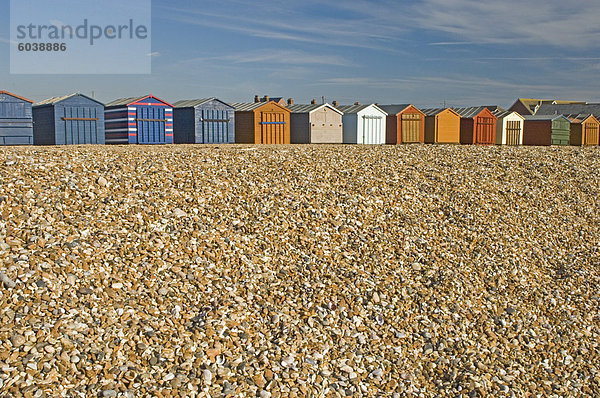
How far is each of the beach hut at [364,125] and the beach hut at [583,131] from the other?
20158 millimetres

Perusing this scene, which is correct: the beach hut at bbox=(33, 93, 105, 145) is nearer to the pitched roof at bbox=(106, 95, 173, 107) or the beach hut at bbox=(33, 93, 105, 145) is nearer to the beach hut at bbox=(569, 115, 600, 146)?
the pitched roof at bbox=(106, 95, 173, 107)

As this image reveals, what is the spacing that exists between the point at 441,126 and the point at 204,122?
17.2m

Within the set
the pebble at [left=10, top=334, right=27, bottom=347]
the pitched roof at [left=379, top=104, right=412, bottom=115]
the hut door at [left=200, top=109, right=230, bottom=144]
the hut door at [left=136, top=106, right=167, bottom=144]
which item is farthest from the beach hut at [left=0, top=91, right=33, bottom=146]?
the pebble at [left=10, top=334, right=27, bottom=347]

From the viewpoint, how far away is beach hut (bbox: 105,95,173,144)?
2830 cm

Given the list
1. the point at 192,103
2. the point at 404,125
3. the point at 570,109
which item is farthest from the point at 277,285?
the point at 570,109

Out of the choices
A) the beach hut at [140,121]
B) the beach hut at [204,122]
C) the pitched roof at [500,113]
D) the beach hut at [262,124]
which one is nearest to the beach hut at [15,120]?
the beach hut at [140,121]

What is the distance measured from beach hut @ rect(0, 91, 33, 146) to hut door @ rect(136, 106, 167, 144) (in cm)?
526

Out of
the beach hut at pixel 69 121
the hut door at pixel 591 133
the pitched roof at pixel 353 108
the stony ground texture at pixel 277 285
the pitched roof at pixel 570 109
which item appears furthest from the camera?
the pitched roof at pixel 570 109

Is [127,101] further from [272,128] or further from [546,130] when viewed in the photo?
[546,130]

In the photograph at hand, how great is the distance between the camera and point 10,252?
7.30m

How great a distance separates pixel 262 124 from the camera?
32.6m

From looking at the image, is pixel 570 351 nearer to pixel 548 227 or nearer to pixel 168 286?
pixel 548 227

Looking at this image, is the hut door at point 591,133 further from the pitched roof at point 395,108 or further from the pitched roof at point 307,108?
the pitched roof at point 307,108

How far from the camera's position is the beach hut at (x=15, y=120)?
1055 inches
